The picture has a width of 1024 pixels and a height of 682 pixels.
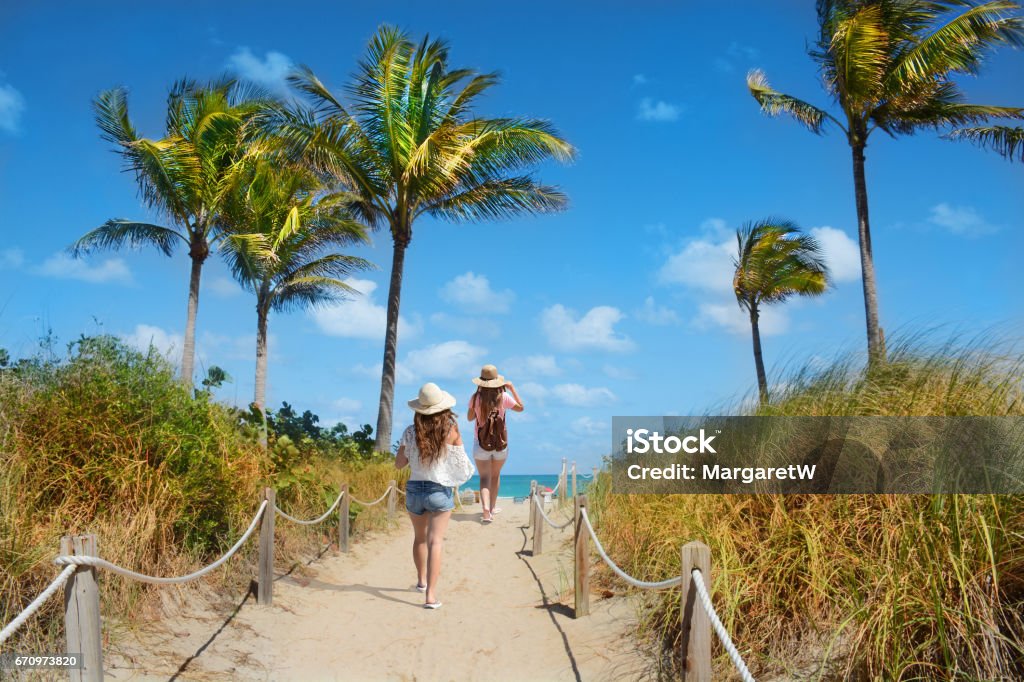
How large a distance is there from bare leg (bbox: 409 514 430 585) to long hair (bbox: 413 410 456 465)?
0.60 meters

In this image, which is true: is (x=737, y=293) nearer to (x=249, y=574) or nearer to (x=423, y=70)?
(x=423, y=70)

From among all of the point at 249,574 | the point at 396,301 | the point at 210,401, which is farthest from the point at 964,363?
the point at 396,301

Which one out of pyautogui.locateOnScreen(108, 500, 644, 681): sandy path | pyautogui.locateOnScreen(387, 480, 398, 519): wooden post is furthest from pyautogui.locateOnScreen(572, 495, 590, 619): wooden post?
pyautogui.locateOnScreen(387, 480, 398, 519): wooden post

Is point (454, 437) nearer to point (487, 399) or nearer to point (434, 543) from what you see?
point (434, 543)

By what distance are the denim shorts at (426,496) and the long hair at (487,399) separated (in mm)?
2625

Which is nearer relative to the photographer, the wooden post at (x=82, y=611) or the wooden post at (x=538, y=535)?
Answer: the wooden post at (x=82, y=611)

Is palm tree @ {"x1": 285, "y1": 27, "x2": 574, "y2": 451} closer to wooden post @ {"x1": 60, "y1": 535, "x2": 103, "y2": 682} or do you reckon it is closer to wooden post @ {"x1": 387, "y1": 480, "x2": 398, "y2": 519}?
wooden post @ {"x1": 387, "y1": 480, "x2": 398, "y2": 519}

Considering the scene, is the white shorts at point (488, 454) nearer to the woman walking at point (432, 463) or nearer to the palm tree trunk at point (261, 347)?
the woman walking at point (432, 463)

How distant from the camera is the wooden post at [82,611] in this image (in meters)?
3.96

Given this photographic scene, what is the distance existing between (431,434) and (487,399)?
2.60 metres

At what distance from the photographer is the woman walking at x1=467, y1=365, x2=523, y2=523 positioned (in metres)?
9.49

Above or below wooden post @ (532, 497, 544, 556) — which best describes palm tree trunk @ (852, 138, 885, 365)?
above

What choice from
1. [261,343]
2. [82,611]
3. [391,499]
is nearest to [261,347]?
[261,343]

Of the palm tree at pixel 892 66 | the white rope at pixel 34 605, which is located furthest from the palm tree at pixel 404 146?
the white rope at pixel 34 605
